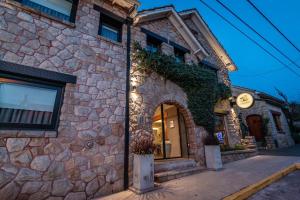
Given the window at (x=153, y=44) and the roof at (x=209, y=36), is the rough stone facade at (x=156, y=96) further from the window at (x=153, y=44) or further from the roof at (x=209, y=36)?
the roof at (x=209, y=36)

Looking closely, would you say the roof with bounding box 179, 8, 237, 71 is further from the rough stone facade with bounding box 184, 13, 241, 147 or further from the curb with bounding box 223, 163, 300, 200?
the curb with bounding box 223, 163, 300, 200

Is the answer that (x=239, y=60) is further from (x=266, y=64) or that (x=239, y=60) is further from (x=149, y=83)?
(x=149, y=83)

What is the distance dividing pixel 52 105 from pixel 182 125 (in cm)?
557

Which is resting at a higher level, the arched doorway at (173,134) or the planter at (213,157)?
the arched doorway at (173,134)

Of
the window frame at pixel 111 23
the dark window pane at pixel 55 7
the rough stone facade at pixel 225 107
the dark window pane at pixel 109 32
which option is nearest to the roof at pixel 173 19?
the window frame at pixel 111 23

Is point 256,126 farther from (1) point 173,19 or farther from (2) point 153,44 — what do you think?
(2) point 153,44

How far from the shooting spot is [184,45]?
28.0ft

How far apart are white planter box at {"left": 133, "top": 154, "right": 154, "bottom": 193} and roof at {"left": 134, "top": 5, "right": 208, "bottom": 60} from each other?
218 inches

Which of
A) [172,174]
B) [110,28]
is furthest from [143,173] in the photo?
[110,28]

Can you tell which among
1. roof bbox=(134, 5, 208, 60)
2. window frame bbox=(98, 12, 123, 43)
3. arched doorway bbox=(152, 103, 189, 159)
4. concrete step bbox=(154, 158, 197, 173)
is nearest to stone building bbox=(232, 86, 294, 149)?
roof bbox=(134, 5, 208, 60)

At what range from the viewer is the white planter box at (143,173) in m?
4.06

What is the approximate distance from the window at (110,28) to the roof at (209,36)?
5342 mm

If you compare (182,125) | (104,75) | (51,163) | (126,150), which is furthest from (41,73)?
(182,125)

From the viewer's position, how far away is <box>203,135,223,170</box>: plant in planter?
20.8 ft
